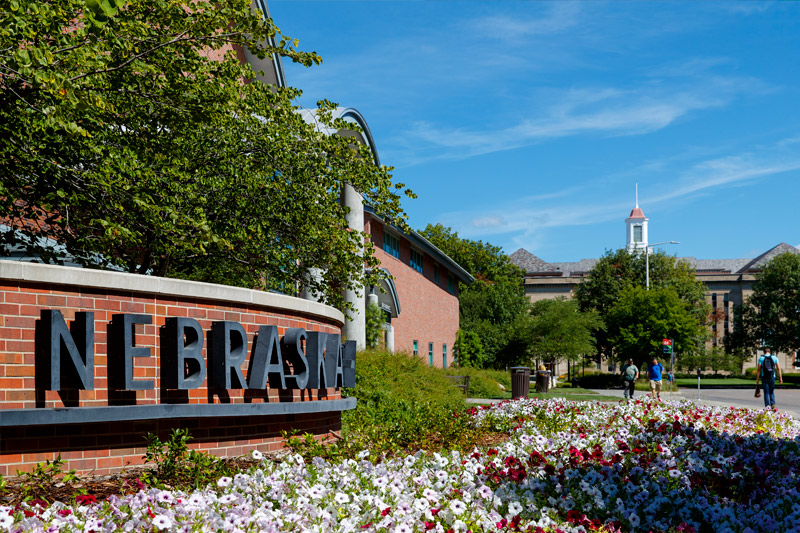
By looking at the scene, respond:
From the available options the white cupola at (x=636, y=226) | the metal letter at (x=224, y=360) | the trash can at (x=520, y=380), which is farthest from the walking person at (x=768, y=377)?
the white cupola at (x=636, y=226)

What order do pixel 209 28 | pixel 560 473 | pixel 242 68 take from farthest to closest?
1. pixel 242 68
2. pixel 209 28
3. pixel 560 473

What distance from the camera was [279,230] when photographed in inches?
543

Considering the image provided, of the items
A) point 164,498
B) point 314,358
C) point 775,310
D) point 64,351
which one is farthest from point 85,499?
point 775,310

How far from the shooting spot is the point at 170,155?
11727 millimetres

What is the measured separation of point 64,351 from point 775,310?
253 feet

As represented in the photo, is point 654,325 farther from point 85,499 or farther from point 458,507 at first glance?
point 85,499

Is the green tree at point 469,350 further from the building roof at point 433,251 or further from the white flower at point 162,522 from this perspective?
the white flower at point 162,522

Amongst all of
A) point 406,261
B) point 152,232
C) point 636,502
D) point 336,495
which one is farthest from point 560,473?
point 406,261

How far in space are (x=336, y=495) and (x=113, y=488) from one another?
2134mm

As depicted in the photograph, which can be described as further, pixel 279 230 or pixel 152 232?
pixel 279 230

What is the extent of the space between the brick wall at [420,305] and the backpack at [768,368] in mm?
15519

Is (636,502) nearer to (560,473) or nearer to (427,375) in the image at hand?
(560,473)

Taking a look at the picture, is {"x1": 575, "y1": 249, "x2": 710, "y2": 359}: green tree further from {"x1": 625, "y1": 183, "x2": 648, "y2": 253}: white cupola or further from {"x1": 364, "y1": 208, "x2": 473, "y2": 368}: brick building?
{"x1": 625, "y1": 183, "x2": 648, "y2": 253}: white cupola

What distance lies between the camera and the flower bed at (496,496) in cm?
480
